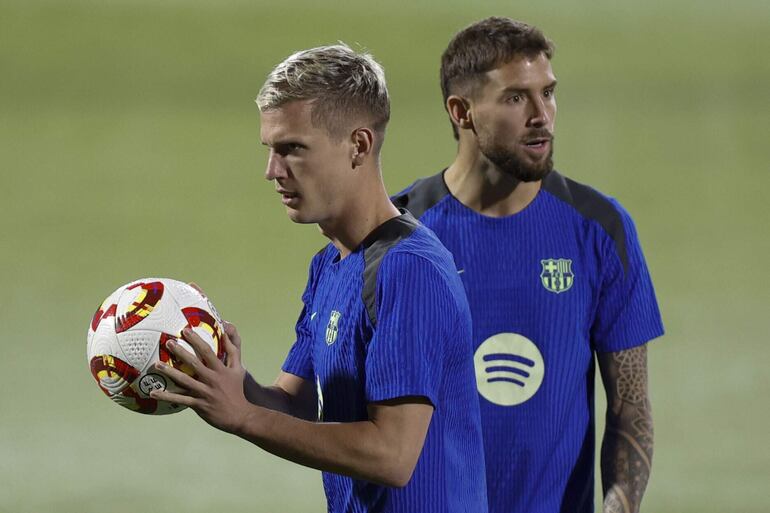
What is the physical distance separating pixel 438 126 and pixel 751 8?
3384 mm

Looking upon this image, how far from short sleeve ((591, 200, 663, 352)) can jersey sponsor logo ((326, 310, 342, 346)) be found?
1099 millimetres

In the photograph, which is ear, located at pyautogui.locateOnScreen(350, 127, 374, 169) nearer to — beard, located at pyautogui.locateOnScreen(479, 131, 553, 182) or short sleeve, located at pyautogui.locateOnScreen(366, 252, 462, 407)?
short sleeve, located at pyautogui.locateOnScreen(366, 252, 462, 407)

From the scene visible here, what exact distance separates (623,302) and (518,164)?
1.66ft

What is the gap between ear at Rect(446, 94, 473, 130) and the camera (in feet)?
11.8

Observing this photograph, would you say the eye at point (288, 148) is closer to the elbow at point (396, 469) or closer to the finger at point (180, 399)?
the finger at point (180, 399)

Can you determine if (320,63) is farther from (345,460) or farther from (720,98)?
(720,98)

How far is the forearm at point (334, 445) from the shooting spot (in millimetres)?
2361

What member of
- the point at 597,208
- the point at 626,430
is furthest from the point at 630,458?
the point at 597,208

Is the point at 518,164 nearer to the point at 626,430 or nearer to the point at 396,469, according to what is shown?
the point at 626,430

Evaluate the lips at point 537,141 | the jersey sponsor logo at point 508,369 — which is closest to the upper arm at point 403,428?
the jersey sponsor logo at point 508,369

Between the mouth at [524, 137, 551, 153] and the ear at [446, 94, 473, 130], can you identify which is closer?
the mouth at [524, 137, 551, 153]

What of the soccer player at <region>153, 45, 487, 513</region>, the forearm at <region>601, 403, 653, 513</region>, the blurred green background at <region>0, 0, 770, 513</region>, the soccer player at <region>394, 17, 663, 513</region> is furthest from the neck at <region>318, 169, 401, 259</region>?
the blurred green background at <region>0, 0, 770, 513</region>

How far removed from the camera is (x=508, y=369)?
3.42m

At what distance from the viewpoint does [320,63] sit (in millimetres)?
2662
